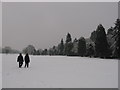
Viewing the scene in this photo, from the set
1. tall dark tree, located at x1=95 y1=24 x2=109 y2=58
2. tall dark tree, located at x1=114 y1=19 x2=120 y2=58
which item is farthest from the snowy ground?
tall dark tree, located at x1=95 y1=24 x2=109 y2=58

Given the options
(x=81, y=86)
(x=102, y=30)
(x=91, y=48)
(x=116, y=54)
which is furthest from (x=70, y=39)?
(x=81, y=86)

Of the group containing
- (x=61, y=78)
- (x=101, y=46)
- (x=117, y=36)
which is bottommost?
(x=61, y=78)

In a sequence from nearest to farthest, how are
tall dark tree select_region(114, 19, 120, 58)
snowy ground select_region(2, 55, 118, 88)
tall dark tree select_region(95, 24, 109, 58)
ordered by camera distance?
1. snowy ground select_region(2, 55, 118, 88)
2. tall dark tree select_region(114, 19, 120, 58)
3. tall dark tree select_region(95, 24, 109, 58)

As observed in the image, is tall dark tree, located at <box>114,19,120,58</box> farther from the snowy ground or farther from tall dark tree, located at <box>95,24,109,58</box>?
the snowy ground

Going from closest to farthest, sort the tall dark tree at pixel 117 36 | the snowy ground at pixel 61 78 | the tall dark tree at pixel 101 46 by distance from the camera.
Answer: the snowy ground at pixel 61 78, the tall dark tree at pixel 117 36, the tall dark tree at pixel 101 46


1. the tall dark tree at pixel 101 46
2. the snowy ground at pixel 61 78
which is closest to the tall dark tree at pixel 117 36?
the tall dark tree at pixel 101 46

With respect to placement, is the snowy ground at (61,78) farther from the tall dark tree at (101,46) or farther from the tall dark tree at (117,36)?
the tall dark tree at (101,46)

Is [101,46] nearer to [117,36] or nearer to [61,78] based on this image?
[117,36]

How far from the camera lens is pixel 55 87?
11375 mm

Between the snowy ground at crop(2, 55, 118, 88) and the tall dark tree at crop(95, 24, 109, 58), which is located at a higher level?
the tall dark tree at crop(95, 24, 109, 58)

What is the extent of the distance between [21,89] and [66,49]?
73.7m

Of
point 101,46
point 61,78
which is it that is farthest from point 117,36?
point 61,78

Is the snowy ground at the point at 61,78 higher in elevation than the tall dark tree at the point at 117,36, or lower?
lower

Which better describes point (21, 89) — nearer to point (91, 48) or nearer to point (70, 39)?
point (91, 48)
